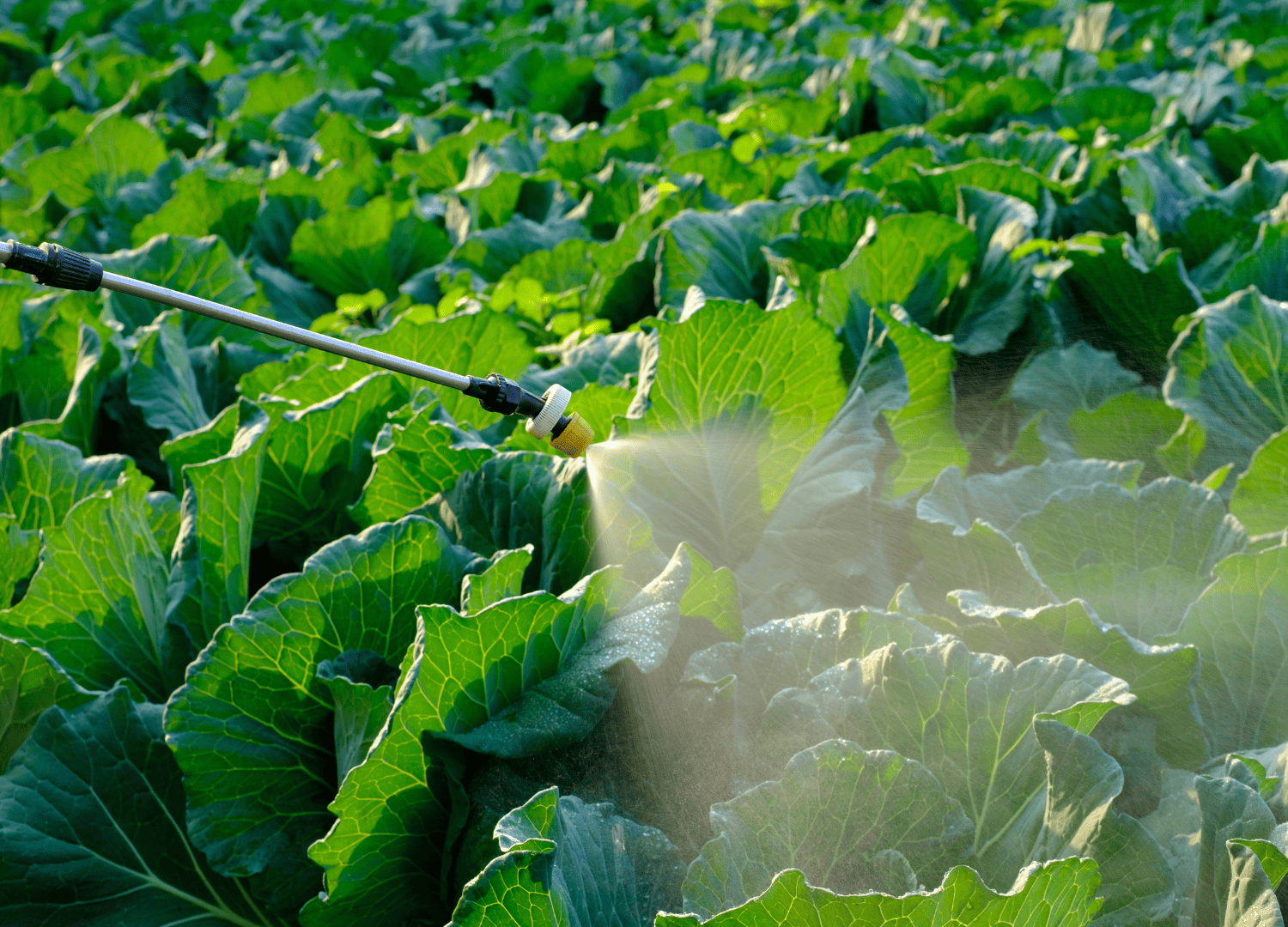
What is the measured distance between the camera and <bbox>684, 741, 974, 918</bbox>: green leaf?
1.29m

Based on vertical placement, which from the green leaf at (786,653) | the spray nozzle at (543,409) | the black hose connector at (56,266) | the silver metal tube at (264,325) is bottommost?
the green leaf at (786,653)

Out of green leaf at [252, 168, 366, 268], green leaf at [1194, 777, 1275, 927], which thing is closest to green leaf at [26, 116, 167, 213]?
green leaf at [252, 168, 366, 268]

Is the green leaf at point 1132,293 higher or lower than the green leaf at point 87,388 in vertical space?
higher

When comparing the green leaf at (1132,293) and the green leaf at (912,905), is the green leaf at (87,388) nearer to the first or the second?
the green leaf at (912,905)

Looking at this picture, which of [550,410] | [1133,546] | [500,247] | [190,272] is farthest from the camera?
[500,247]

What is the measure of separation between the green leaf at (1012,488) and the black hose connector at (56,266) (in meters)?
1.43

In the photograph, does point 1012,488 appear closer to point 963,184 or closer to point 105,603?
point 963,184

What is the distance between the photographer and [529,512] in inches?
69.2

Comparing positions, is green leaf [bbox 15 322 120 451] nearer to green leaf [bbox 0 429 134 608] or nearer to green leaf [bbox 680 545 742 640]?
green leaf [bbox 0 429 134 608]

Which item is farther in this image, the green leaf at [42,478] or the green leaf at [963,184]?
the green leaf at [963,184]

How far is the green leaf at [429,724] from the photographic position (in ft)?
4.38

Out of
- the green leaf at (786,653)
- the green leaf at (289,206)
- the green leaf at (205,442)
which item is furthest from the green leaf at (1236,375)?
the green leaf at (289,206)

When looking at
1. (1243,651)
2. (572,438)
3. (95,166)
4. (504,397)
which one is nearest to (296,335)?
(504,397)

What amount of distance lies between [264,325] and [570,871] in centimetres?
90
